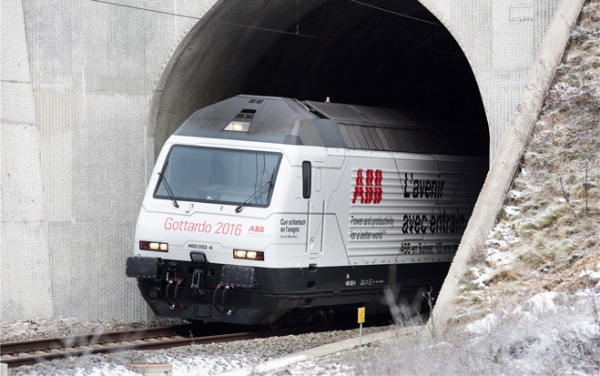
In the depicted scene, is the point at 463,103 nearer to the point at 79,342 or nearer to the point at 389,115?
the point at 389,115

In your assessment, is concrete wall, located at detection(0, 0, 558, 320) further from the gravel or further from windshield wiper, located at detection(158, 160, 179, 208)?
windshield wiper, located at detection(158, 160, 179, 208)

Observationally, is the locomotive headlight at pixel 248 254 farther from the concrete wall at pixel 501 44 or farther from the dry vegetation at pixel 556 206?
the concrete wall at pixel 501 44

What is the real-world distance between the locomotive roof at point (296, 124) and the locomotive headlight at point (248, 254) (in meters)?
1.65

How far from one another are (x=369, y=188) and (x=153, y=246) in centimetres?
360

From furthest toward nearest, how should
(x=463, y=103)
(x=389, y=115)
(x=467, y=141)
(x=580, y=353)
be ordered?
(x=463, y=103) < (x=467, y=141) < (x=389, y=115) < (x=580, y=353)

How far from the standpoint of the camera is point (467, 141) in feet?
63.8

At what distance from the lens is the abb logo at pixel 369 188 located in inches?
626

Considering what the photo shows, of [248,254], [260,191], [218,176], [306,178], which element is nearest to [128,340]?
[248,254]

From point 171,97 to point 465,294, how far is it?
732 cm

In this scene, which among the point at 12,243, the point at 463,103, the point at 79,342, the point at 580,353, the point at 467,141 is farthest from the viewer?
the point at 463,103

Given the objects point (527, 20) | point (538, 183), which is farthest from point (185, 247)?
point (527, 20)

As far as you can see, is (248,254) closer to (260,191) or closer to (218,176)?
(260,191)

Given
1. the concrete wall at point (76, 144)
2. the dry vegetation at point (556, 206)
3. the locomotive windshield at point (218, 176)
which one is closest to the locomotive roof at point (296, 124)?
the locomotive windshield at point (218, 176)

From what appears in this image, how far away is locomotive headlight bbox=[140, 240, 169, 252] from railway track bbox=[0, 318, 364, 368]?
49.0 inches
